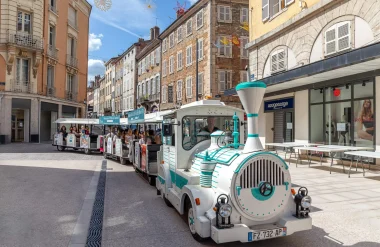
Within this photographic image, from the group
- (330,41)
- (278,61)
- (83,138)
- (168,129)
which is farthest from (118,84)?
(168,129)

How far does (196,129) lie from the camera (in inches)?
231

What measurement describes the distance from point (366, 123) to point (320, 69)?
2664 mm

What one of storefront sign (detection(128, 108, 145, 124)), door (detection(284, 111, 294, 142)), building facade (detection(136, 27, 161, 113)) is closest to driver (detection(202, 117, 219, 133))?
storefront sign (detection(128, 108, 145, 124))

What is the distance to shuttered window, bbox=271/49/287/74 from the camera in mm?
15594

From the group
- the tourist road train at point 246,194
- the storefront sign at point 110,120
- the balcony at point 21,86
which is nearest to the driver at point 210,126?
the tourist road train at point 246,194

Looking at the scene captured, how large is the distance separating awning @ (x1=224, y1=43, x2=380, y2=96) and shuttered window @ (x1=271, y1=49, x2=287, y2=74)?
4.90 feet

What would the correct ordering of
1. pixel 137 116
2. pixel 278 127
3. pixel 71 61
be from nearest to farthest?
pixel 137 116 < pixel 278 127 < pixel 71 61

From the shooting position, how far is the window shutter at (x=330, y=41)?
12391mm

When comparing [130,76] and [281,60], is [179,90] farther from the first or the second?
[130,76]

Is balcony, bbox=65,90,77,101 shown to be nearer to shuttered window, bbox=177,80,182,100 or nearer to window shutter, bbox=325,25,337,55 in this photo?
shuttered window, bbox=177,80,182,100

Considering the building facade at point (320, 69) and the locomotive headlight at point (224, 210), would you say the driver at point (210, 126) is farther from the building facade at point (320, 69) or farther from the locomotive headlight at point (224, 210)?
the building facade at point (320, 69)

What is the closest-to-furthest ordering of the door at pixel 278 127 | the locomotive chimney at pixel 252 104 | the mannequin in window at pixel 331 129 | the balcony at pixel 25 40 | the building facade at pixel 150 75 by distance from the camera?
the locomotive chimney at pixel 252 104
the mannequin in window at pixel 331 129
the door at pixel 278 127
the balcony at pixel 25 40
the building facade at pixel 150 75

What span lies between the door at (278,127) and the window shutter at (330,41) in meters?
4.73

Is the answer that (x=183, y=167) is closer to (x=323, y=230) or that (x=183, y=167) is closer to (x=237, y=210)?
(x=237, y=210)
